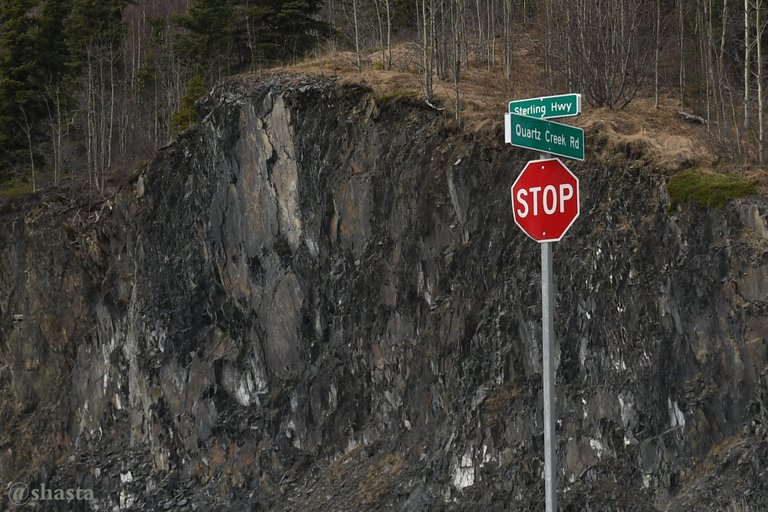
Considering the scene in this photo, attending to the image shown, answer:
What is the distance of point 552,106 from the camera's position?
671cm

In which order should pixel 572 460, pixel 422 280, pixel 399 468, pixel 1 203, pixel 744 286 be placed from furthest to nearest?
pixel 1 203 < pixel 422 280 < pixel 399 468 < pixel 572 460 < pixel 744 286

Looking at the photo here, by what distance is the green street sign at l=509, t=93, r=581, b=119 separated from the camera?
6633 millimetres

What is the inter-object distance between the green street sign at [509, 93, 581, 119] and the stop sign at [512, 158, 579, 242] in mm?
516

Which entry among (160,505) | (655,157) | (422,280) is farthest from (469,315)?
(160,505)

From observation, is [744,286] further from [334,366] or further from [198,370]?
[198,370]

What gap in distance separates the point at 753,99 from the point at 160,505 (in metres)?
14.6

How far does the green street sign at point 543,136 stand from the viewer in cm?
617

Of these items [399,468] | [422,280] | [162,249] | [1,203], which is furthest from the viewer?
[1,203]

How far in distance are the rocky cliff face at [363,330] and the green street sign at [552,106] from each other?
597 cm

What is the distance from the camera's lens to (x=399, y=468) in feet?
50.6

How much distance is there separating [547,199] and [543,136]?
0.45 meters

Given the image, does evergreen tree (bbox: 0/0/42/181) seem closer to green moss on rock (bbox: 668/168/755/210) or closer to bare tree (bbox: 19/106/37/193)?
bare tree (bbox: 19/106/37/193)

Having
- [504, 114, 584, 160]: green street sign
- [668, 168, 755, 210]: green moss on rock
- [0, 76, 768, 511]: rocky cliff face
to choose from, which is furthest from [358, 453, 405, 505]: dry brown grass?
[504, 114, 584, 160]: green street sign

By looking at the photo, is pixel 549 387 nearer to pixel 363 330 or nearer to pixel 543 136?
pixel 543 136
